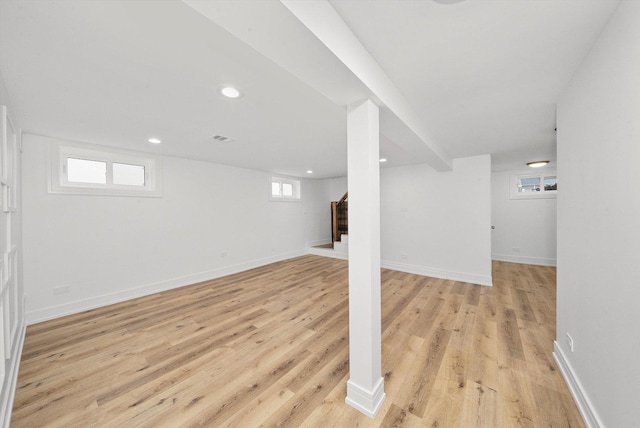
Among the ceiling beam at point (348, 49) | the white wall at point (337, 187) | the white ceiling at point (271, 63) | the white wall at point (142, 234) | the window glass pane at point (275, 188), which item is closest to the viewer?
the ceiling beam at point (348, 49)

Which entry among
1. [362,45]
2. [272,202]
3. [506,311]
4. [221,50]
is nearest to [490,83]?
[362,45]

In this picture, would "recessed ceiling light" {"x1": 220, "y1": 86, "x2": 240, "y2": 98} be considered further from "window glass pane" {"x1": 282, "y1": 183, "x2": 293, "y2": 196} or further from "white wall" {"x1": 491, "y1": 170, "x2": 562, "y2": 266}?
"white wall" {"x1": 491, "y1": 170, "x2": 562, "y2": 266}

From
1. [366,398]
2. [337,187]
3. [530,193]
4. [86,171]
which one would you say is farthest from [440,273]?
[86,171]

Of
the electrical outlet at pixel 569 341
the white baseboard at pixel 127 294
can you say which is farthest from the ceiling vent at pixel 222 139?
the electrical outlet at pixel 569 341

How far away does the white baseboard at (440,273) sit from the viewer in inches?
153

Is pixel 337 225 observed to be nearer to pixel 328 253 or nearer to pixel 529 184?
pixel 328 253

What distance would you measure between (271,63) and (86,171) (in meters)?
3.46

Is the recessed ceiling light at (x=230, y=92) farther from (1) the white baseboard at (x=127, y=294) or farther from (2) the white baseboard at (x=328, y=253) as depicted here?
(2) the white baseboard at (x=328, y=253)

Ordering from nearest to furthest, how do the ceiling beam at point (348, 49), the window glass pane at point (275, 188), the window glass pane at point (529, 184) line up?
the ceiling beam at point (348, 49) < the window glass pane at point (529, 184) < the window glass pane at point (275, 188)

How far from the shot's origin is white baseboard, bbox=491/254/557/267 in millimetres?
4960

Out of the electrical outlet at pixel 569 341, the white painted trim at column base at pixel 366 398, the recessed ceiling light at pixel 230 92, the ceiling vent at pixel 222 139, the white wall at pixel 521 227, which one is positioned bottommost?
the white painted trim at column base at pixel 366 398

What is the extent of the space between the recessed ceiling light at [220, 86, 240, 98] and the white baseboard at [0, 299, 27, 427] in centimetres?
238

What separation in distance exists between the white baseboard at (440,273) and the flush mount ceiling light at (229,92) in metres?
4.42

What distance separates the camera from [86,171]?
313 cm
